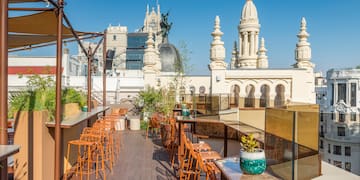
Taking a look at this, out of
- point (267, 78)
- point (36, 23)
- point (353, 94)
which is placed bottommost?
point (353, 94)

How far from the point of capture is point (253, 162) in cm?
260

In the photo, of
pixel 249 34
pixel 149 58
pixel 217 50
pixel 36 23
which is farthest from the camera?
pixel 249 34

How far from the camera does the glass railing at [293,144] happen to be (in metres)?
2.61

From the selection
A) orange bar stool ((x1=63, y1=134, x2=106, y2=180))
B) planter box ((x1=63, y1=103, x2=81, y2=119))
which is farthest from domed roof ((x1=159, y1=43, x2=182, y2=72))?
orange bar stool ((x1=63, y1=134, x2=106, y2=180))

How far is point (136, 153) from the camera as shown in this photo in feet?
23.4

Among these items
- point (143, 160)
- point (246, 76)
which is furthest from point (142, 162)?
point (246, 76)

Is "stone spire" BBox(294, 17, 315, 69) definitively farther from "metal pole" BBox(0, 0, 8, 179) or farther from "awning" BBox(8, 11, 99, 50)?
"metal pole" BBox(0, 0, 8, 179)

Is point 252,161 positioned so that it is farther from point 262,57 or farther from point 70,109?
point 262,57

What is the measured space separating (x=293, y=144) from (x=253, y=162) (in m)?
0.37

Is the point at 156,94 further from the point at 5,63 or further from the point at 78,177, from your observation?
the point at 5,63

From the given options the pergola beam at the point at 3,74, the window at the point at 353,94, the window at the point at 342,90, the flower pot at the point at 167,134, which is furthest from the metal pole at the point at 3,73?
the window at the point at 342,90

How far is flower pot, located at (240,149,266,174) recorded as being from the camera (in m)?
2.60

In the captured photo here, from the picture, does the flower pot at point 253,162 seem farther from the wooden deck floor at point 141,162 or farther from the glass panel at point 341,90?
the glass panel at point 341,90

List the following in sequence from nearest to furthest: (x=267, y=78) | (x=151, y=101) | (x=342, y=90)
Result: (x=151, y=101) < (x=267, y=78) < (x=342, y=90)
